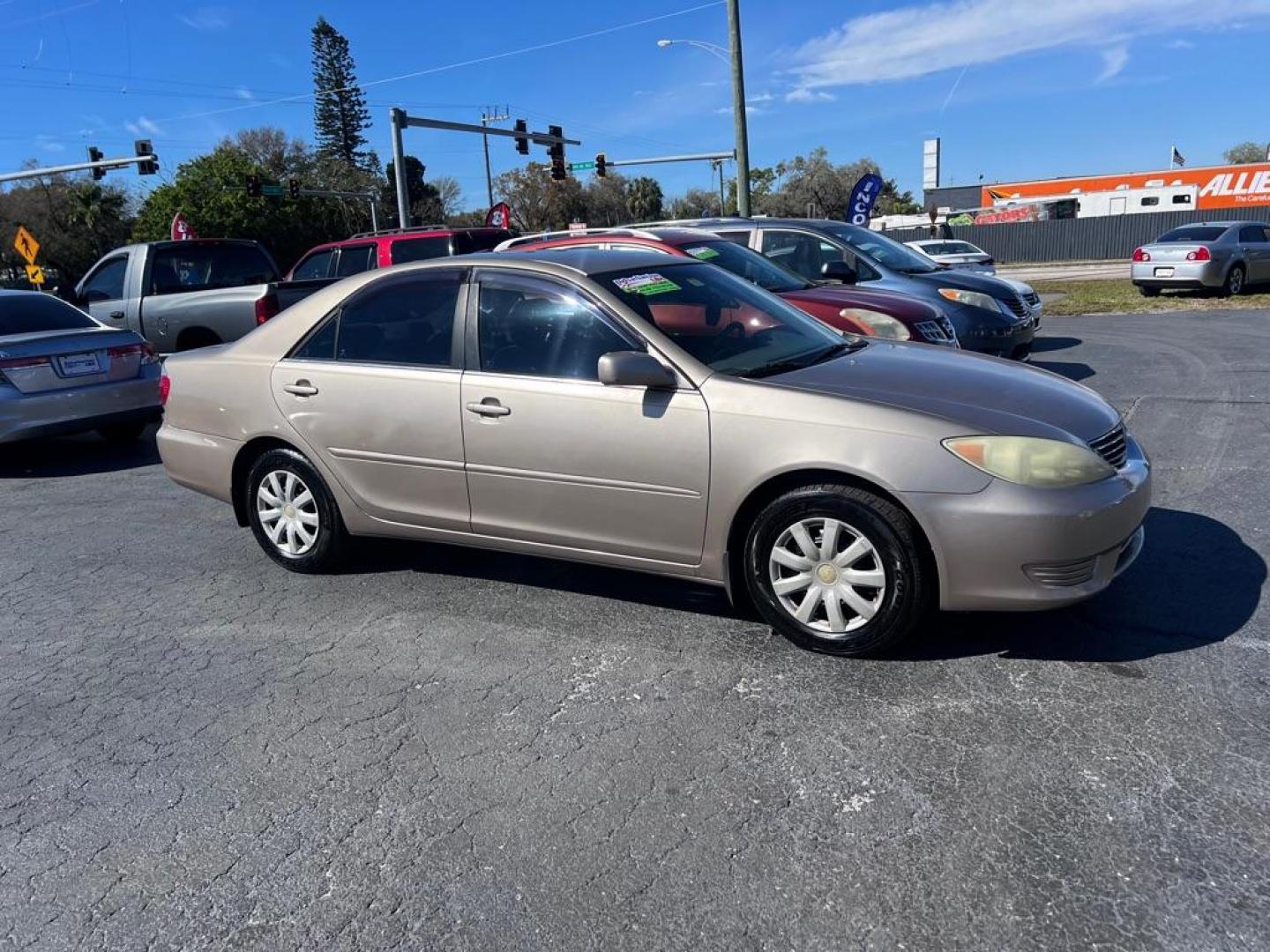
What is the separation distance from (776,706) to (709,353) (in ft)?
5.00

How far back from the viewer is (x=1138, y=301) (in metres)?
17.5

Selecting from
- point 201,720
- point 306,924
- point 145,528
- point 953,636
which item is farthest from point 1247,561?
point 145,528

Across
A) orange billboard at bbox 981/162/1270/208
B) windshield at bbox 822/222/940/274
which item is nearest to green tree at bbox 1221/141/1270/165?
orange billboard at bbox 981/162/1270/208

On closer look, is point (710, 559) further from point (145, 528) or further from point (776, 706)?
point (145, 528)

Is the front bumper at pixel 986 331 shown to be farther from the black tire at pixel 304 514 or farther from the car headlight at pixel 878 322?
the black tire at pixel 304 514

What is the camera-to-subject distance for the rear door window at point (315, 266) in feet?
40.6

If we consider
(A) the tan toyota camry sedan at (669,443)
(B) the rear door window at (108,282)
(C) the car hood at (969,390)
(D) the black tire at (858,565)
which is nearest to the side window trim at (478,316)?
(A) the tan toyota camry sedan at (669,443)

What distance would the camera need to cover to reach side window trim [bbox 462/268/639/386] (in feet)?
13.7

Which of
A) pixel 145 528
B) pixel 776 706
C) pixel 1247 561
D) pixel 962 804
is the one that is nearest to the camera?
pixel 962 804

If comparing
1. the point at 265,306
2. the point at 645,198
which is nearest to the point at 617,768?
the point at 265,306

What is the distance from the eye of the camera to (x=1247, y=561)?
14.9 ft

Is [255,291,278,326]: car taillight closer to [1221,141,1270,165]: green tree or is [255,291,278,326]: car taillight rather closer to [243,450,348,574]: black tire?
[243,450,348,574]: black tire

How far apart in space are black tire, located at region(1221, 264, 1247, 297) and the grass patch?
6.0 inches

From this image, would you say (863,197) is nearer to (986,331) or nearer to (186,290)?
(986,331)
